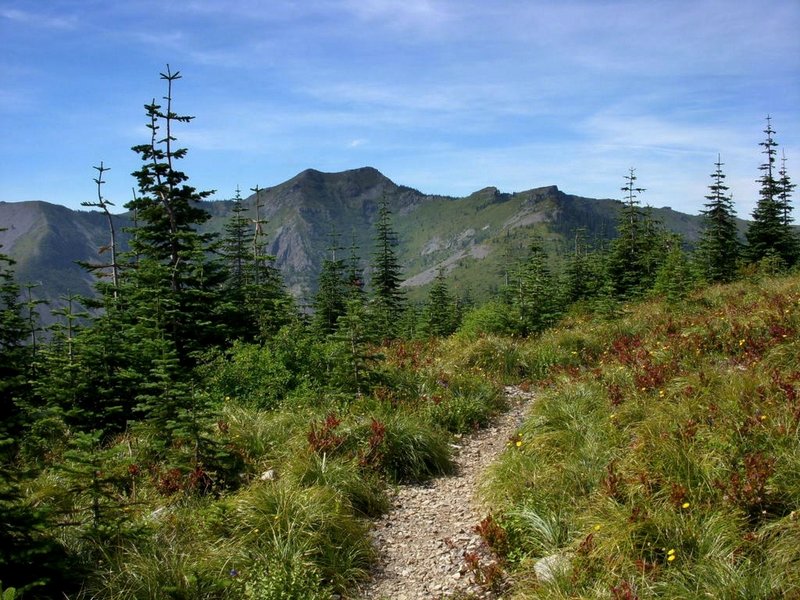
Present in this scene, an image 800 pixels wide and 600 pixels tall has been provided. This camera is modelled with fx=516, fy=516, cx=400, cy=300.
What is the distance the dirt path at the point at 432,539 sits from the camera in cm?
492

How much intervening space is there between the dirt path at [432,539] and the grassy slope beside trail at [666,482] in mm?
445

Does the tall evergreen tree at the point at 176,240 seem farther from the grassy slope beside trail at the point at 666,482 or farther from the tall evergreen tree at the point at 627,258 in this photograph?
the tall evergreen tree at the point at 627,258

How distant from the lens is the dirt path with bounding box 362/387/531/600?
492 cm

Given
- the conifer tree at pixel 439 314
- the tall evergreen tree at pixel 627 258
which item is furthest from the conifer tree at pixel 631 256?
the conifer tree at pixel 439 314

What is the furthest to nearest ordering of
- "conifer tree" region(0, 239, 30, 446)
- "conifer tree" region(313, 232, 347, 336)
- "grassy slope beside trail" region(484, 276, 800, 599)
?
"conifer tree" region(313, 232, 347, 336) < "conifer tree" region(0, 239, 30, 446) < "grassy slope beside trail" region(484, 276, 800, 599)

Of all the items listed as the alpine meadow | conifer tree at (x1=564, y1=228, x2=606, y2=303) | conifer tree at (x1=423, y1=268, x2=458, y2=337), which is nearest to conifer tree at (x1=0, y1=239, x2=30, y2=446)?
the alpine meadow

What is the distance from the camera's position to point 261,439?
744 cm

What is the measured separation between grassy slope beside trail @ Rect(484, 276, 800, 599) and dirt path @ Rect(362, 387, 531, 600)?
445 mm

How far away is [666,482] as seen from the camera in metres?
5.00

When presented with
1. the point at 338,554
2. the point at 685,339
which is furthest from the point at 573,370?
the point at 338,554

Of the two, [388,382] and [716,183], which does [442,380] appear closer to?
[388,382]

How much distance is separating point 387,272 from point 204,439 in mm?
32439

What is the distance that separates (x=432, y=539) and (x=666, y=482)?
2.52m

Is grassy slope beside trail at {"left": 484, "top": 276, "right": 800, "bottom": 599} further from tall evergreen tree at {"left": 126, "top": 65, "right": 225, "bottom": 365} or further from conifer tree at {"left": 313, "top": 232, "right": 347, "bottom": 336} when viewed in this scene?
conifer tree at {"left": 313, "top": 232, "right": 347, "bottom": 336}
